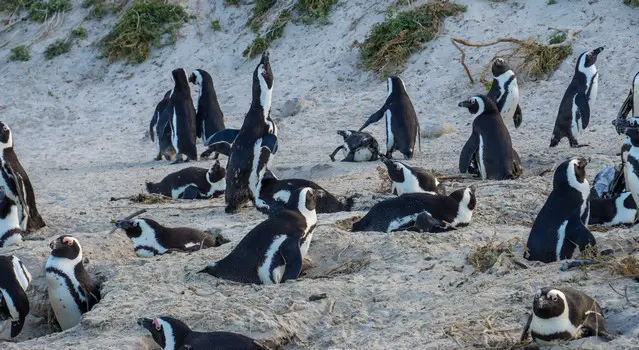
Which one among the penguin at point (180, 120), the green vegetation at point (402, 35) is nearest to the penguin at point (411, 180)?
the penguin at point (180, 120)

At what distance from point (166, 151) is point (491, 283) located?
6593 millimetres

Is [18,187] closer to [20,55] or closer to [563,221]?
[563,221]

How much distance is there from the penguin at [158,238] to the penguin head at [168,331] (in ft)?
6.30

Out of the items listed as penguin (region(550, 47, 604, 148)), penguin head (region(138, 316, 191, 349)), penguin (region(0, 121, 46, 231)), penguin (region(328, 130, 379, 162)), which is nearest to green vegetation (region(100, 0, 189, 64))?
penguin (region(328, 130, 379, 162))

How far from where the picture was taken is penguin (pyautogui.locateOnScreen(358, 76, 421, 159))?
955 centimetres

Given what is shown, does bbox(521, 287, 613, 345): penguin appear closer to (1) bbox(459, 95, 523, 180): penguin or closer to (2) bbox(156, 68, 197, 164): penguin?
(1) bbox(459, 95, 523, 180): penguin

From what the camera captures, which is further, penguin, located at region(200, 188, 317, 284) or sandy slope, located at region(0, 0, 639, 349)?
penguin, located at region(200, 188, 317, 284)

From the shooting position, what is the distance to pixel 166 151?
1087 centimetres

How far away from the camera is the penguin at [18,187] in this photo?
7.52 meters

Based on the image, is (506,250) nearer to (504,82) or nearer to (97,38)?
(504,82)

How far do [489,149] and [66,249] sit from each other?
3.78m

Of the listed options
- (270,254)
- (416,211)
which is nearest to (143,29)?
(416,211)

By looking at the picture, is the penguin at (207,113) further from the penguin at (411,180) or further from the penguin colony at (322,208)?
the penguin at (411,180)

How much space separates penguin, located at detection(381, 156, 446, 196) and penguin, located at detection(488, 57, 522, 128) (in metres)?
3.00
